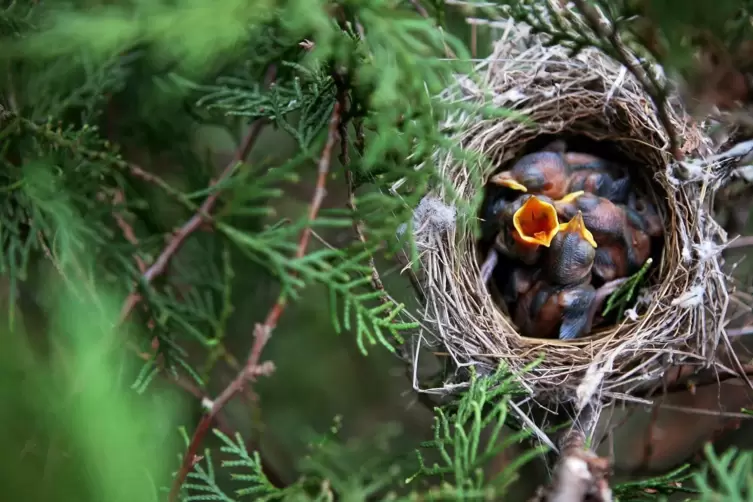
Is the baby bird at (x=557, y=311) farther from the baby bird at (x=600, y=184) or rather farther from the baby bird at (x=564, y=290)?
the baby bird at (x=600, y=184)

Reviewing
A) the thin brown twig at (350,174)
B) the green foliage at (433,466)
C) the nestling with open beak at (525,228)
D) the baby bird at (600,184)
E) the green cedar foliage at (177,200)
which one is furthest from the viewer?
the baby bird at (600,184)

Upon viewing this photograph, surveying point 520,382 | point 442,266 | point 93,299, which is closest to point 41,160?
point 93,299

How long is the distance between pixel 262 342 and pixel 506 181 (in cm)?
60

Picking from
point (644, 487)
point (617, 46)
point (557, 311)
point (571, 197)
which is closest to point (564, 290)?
point (557, 311)

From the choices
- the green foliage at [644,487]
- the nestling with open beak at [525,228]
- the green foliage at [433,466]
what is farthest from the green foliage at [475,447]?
the nestling with open beak at [525,228]

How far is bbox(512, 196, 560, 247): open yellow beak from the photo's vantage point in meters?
0.98

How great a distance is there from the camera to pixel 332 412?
58.9 inches

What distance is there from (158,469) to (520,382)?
564mm

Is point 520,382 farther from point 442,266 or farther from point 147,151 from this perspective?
point 147,151

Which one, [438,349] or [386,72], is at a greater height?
[386,72]

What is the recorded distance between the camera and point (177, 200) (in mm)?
705

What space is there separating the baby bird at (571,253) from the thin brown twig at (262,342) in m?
0.49

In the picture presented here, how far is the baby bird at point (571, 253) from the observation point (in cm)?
99

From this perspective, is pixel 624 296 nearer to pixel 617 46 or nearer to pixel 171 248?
pixel 617 46
